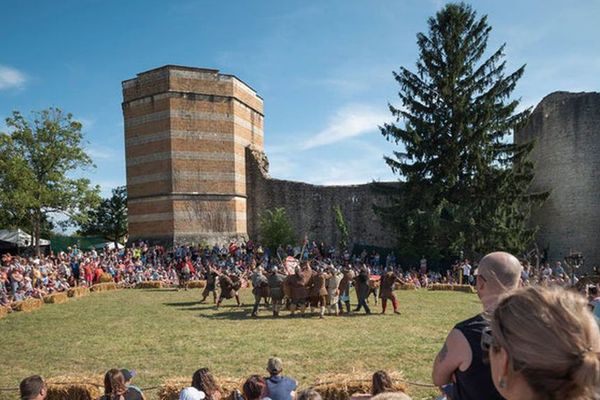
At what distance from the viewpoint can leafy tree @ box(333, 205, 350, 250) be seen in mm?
32344

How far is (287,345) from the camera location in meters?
10.3

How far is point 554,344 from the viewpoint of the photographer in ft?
4.55

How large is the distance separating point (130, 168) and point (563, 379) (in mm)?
34624

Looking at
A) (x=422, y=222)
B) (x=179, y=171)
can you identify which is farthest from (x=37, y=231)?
(x=422, y=222)

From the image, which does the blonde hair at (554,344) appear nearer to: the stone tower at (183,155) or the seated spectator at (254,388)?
the seated spectator at (254,388)

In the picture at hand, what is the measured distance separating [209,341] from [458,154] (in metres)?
20.7

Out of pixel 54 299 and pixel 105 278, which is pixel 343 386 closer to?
pixel 54 299

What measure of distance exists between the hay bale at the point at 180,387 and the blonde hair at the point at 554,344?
568cm

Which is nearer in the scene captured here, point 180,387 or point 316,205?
point 180,387

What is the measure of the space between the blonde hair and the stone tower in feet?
103

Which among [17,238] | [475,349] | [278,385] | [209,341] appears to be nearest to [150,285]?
[209,341]

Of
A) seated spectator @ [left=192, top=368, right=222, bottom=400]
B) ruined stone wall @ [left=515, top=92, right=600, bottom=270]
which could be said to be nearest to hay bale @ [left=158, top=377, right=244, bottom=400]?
seated spectator @ [left=192, top=368, right=222, bottom=400]

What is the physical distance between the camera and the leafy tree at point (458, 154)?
2634cm

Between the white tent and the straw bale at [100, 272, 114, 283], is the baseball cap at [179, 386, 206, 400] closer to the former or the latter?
the straw bale at [100, 272, 114, 283]
